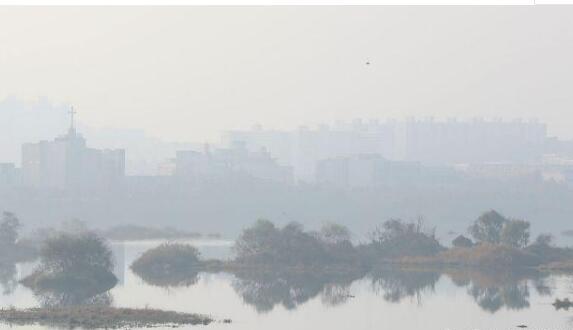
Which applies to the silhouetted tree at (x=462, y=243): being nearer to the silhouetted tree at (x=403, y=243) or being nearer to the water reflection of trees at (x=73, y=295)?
the silhouetted tree at (x=403, y=243)

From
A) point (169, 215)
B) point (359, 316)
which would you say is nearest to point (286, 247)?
point (359, 316)

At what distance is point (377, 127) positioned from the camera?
5300 inches

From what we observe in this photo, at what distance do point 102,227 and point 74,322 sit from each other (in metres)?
55.0

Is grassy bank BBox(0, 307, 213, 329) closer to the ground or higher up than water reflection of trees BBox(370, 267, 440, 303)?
closer to the ground

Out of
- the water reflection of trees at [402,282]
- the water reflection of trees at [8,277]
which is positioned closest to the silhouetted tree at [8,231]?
the water reflection of trees at [8,277]

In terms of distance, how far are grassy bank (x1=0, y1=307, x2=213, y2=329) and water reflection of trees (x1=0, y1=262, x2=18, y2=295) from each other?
26.5 feet

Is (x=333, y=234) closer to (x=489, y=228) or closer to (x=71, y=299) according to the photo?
(x=489, y=228)

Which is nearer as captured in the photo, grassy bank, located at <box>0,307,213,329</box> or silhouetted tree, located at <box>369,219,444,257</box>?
grassy bank, located at <box>0,307,213,329</box>

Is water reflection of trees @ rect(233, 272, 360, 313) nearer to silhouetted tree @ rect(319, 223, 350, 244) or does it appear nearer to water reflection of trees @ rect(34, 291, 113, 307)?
water reflection of trees @ rect(34, 291, 113, 307)

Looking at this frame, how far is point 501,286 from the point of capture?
58.9 m

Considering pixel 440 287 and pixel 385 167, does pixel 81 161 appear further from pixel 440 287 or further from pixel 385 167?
pixel 440 287

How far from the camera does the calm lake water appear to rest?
157 feet

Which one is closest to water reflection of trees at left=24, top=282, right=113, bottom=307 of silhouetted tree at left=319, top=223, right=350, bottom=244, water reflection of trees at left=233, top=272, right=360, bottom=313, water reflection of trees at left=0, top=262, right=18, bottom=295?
water reflection of trees at left=0, top=262, right=18, bottom=295

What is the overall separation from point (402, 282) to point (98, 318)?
57.3 ft
